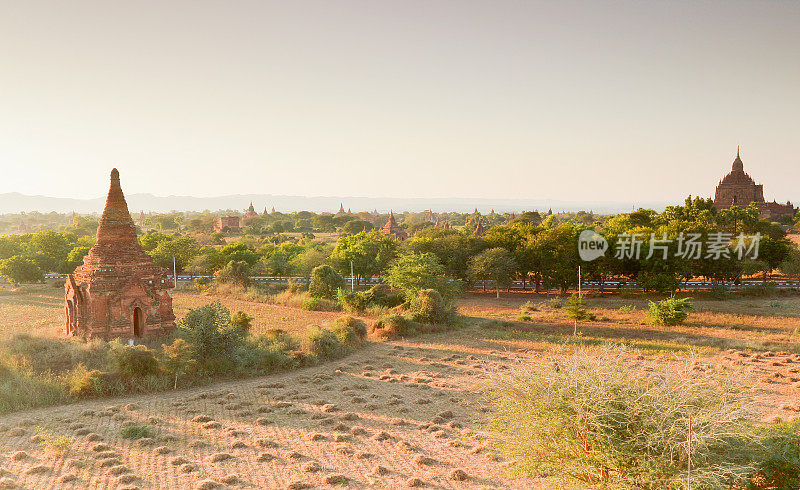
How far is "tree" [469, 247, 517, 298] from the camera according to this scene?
36781 millimetres

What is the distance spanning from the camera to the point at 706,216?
47719 mm

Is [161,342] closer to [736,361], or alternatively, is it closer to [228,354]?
[228,354]

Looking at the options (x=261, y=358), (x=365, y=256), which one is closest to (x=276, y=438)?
(x=261, y=358)

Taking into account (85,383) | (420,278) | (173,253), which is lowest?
(85,383)

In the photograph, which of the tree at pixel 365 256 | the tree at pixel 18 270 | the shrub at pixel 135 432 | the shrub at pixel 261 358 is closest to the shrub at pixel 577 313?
the tree at pixel 365 256

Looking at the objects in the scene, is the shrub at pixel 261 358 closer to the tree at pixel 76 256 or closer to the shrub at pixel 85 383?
the shrub at pixel 85 383

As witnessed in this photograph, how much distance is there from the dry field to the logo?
13649 mm

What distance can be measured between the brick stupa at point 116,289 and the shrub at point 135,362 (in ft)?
10.5

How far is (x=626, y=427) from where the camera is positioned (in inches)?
288

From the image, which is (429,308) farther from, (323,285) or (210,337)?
(210,337)

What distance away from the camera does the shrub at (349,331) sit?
22328mm

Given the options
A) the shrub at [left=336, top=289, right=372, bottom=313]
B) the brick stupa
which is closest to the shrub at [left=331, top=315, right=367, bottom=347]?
the shrub at [left=336, top=289, right=372, bottom=313]

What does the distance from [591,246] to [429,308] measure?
59.4 ft

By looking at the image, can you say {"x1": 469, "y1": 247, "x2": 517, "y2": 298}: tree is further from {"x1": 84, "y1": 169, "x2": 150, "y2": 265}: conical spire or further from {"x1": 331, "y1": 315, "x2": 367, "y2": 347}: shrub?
{"x1": 84, "y1": 169, "x2": 150, "y2": 265}: conical spire
